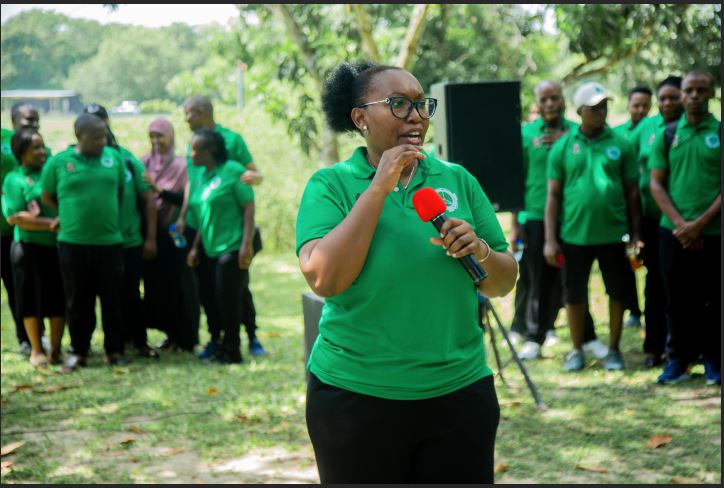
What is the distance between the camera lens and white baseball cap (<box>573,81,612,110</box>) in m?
7.27

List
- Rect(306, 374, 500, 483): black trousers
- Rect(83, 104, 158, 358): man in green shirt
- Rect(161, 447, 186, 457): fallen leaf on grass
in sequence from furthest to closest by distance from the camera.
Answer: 1. Rect(83, 104, 158, 358): man in green shirt
2. Rect(161, 447, 186, 457): fallen leaf on grass
3. Rect(306, 374, 500, 483): black trousers

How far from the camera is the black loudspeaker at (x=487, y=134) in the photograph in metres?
6.64

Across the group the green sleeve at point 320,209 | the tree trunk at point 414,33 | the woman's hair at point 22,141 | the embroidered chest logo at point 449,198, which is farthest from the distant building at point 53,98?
the embroidered chest logo at point 449,198

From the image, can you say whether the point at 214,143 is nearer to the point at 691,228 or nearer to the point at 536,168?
the point at 536,168

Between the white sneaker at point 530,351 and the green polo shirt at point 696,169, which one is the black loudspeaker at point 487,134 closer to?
the green polo shirt at point 696,169

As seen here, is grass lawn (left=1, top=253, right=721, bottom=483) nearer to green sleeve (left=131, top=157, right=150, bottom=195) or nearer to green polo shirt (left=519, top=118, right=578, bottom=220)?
green polo shirt (left=519, top=118, right=578, bottom=220)

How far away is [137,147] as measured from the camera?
1919 centimetres

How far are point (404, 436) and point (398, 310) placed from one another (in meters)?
0.36

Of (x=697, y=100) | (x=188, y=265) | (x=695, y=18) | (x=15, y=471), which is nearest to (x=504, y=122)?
(x=697, y=100)

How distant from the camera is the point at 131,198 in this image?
8.56 metres

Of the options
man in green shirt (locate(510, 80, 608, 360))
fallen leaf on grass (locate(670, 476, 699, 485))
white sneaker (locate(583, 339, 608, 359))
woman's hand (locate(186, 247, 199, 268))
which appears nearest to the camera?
fallen leaf on grass (locate(670, 476, 699, 485))

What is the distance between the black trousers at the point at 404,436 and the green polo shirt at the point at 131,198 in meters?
6.06

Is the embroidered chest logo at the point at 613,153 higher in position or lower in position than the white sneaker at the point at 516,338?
higher

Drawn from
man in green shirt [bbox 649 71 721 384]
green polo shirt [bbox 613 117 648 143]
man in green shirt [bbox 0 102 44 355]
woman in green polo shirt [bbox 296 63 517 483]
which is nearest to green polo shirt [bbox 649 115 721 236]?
man in green shirt [bbox 649 71 721 384]
